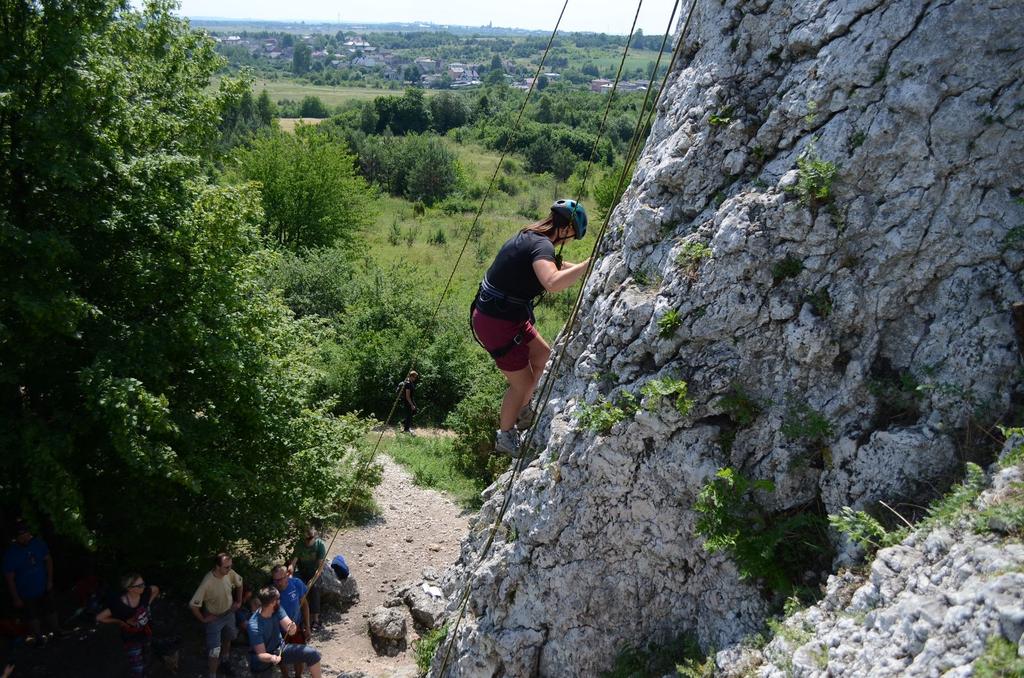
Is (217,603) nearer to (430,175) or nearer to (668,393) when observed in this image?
(668,393)

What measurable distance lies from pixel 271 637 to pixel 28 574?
9.69ft

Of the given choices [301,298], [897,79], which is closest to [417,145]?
[301,298]

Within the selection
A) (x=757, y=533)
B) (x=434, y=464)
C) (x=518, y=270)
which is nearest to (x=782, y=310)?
(x=757, y=533)

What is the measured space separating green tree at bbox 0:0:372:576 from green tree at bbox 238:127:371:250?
21802mm

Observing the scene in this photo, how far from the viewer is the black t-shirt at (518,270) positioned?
6.96 metres

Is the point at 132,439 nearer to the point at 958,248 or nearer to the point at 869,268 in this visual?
the point at 869,268

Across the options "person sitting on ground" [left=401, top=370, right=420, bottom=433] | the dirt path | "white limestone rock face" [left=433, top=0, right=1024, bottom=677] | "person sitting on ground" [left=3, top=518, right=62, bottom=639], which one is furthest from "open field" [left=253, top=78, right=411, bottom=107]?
"white limestone rock face" [left=433, top=0, right=1024, bottom=677]

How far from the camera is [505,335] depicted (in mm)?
7695

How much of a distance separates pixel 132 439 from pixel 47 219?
105 inches

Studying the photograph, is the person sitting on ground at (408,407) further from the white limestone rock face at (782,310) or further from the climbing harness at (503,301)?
the white limestone rock face at (782,310)

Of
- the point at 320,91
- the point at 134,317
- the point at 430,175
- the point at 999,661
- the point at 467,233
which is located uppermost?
the point at 999,661

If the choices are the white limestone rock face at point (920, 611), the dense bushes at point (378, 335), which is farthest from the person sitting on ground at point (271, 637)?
the dense bushes at point (378, 335)

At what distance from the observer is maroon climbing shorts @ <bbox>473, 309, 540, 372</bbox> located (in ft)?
24.9

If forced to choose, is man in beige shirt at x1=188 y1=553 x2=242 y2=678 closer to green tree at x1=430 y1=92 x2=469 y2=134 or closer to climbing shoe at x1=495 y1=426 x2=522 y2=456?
climbing shoe at x1=495 y1=426 x2=522 y2=456
